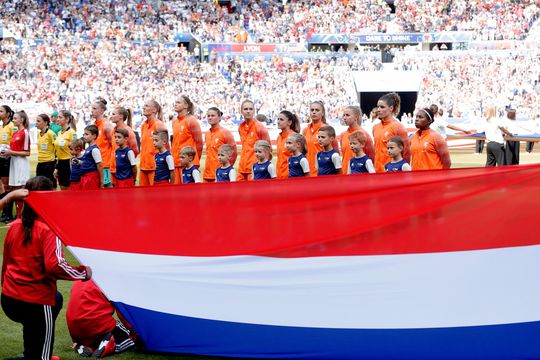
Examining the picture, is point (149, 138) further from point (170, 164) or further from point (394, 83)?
point (394, 83)

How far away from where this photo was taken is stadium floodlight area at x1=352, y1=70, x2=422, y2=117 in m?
31.7

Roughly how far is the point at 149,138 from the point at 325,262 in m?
5.28

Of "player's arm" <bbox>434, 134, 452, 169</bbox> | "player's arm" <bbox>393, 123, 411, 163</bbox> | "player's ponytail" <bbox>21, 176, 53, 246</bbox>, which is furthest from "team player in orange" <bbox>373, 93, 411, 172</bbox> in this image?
"player's ponytail" <bbox>21, 176, 53, 246</bbox>

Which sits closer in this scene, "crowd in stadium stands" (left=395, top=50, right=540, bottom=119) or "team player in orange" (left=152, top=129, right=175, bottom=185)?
"team player in orange" (left=152, top=129, right=175, bottom=185)

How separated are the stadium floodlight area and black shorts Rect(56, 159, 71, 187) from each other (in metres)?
22.9

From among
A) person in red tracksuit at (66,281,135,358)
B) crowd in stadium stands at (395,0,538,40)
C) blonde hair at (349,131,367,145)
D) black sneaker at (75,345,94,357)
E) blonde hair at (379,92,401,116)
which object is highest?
crowd in stadium stands at (395,0,538,40)

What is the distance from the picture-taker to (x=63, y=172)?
10062 mm

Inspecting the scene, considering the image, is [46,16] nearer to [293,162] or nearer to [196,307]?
[293,162]

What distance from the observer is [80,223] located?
457 centimetres

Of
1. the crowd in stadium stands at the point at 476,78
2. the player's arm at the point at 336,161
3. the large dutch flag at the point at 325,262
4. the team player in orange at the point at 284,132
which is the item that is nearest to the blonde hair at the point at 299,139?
the player's arm at the point at 336,161

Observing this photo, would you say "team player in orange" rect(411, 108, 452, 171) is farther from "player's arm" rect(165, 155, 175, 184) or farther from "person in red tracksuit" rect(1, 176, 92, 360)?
"person in red tracksuit" rect(1, 176, 92, 360)

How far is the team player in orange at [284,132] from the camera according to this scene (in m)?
8.01

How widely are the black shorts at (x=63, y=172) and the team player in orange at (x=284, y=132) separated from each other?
3.09 meters

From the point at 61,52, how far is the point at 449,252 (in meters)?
33.8
